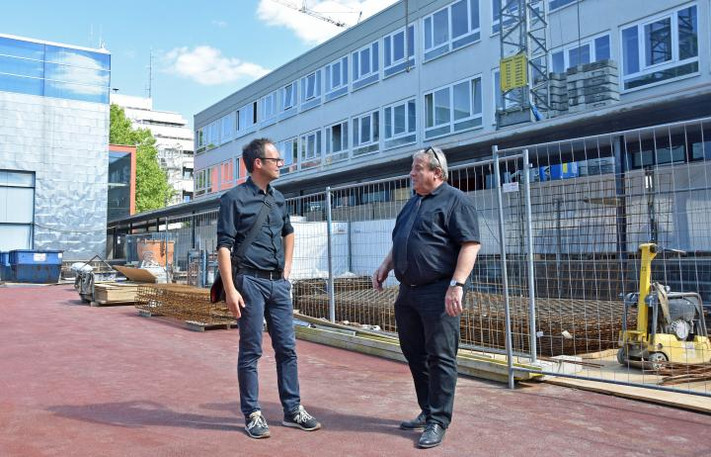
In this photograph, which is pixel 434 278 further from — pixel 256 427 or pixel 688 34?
pixel 688 34

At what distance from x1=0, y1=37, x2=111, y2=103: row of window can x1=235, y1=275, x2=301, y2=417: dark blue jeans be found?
116ft

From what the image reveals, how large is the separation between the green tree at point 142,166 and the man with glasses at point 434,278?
6040 centimetres

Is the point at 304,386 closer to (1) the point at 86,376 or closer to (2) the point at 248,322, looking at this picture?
(2) the point at 248,322

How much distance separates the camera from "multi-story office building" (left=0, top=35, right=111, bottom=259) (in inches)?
1300

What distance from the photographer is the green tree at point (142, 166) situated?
60031mm

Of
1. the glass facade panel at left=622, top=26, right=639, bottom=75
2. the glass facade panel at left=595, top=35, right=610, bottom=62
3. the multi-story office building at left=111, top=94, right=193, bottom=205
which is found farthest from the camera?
the multi-story office building at left=111, top=94, right=193, bottom=205

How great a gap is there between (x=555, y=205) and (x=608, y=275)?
1.14 metres

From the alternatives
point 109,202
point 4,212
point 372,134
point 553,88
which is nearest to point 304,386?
point 553,88

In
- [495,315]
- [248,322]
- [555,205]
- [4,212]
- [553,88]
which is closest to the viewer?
[248,322]

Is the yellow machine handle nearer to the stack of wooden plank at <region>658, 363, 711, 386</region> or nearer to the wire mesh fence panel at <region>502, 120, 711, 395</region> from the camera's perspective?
the wire mesh fence panel at <region>502, 120, 711, 395</region>

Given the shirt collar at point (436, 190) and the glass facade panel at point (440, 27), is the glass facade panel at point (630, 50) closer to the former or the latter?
the glass facade panel at point (440, 27)

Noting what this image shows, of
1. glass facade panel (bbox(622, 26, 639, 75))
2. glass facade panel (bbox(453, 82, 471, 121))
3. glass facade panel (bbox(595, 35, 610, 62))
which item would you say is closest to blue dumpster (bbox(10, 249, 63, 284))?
glass facade panel (bbox(453, 82, 471, 121))

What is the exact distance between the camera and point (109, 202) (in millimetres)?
43250

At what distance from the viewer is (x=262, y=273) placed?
13.5ft
